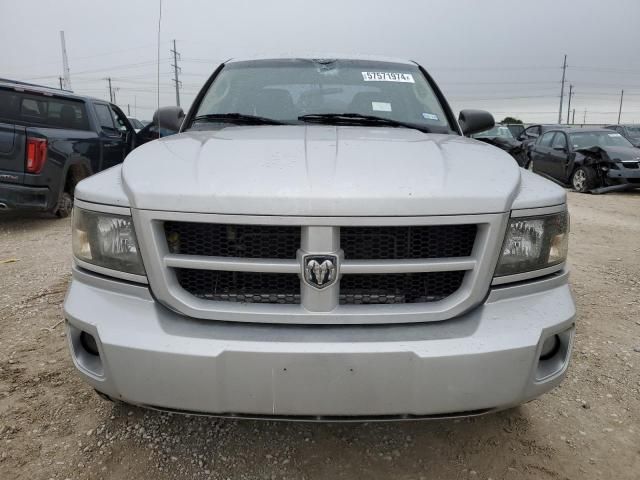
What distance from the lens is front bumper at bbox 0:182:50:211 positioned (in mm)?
5688

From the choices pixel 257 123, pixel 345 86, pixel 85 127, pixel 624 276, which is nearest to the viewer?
pixel 257 123

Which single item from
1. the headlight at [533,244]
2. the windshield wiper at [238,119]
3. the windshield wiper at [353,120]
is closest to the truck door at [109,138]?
the windshield wiper at [238,119]

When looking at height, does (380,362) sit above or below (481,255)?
below

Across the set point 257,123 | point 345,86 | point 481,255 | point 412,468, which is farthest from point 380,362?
point 345,86

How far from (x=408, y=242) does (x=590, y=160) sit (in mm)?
10794

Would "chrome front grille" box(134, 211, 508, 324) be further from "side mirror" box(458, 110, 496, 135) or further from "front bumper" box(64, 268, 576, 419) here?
"side mirror" box(458, 110, 496, 135)

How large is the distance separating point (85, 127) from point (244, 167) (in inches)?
257

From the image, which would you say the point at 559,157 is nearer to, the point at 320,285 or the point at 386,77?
the point at 386,77

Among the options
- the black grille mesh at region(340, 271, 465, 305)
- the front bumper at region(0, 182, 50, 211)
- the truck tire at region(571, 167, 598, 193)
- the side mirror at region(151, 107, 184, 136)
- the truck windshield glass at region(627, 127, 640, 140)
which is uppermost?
the side mirror at region(151, 107, 184, 136)

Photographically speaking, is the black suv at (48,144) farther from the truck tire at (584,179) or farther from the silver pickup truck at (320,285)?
the truck tire at (584,179)

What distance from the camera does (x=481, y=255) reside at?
1588mm

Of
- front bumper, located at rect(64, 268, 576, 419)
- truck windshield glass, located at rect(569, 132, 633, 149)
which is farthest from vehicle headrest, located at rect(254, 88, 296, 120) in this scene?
truck windshield glass, located at rect(569, 132, 633, 149)

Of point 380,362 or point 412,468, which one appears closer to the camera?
point 380,362

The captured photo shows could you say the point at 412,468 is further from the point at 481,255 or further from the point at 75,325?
the point at 75,325
